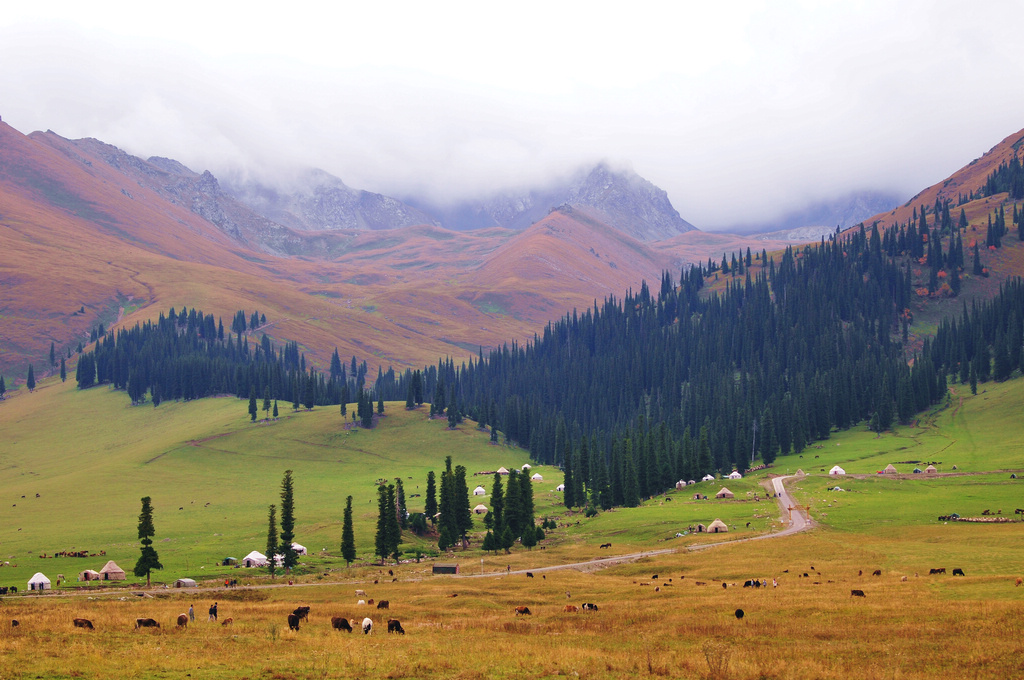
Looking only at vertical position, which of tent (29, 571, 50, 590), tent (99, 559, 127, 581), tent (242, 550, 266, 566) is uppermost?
tent (29, 571, 50, 590)

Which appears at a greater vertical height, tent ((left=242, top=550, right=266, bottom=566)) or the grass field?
the grass field

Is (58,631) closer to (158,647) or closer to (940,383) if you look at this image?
(158,647)

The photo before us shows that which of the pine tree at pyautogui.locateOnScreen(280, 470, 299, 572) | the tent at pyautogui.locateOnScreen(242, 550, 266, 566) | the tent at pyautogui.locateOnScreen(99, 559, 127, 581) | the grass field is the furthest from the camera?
the tent at pyautogui.locateOnScreen(242, 550, 266, 566)

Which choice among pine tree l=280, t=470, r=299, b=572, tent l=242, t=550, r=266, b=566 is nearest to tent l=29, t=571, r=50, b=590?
tent l=242, t=550, r=266, b=566

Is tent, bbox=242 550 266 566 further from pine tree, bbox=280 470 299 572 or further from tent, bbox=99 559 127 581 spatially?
tent, bbox=99 559 127 581

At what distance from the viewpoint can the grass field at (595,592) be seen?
113 feet

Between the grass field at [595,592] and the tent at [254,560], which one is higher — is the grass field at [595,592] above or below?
above

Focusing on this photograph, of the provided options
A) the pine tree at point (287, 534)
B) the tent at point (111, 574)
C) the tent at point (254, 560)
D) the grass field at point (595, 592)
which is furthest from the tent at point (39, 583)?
the pine tree at point (287, 534)

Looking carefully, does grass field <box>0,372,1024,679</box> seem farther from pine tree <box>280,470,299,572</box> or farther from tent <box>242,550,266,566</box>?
tent <box>242,550,266,566</box>

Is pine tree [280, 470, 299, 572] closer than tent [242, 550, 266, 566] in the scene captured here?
Yes

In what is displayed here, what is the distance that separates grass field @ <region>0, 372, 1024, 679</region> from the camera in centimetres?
3459

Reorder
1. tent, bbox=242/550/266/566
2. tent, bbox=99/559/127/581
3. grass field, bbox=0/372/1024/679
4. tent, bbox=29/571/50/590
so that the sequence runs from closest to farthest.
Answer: grass field, bbox=0/372/1024/679
tent, bbox=29/571/50/590
tent, bbox=99/559/127/581
tent, bbox=242/550/266/566

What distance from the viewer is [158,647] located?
1518 inches

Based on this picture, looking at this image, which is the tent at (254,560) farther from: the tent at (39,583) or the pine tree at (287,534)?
the tent at (39,583)
